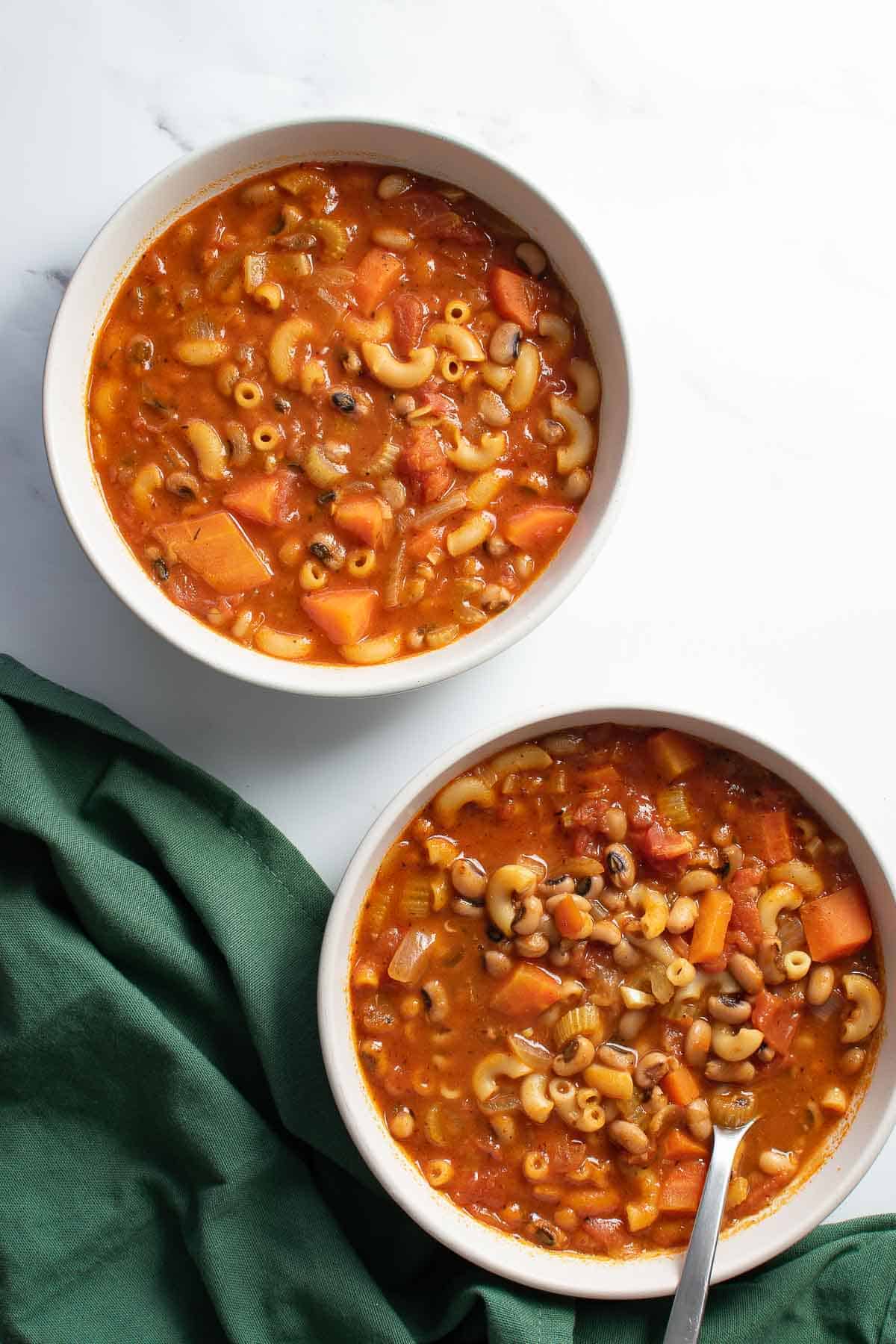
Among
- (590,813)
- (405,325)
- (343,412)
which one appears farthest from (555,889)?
(405,325)

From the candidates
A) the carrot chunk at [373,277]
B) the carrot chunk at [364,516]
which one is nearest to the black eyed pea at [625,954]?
the carrot chunk at [364,516]

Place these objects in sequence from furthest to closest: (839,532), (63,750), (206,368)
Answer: (839,532), (63,750), (206,368)

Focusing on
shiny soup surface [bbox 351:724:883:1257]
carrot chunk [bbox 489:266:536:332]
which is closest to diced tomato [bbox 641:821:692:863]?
shiny soup surface [bbox 351:724:883:1257]

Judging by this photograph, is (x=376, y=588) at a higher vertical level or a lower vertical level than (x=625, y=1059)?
higher

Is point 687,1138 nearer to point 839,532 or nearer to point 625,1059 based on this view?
point 625,1059

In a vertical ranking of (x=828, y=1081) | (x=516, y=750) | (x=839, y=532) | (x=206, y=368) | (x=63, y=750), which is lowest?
(x=63, y=750)

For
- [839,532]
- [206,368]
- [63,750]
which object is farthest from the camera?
[839,532]

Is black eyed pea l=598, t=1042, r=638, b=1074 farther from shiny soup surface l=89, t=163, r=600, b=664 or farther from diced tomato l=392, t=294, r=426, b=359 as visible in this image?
diced tomato l=392, t=294, r=426, b=359

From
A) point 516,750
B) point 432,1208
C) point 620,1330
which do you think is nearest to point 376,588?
point 516,750
